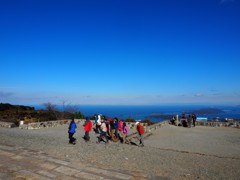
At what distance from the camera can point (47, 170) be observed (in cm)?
675

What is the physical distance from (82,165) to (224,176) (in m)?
4.90

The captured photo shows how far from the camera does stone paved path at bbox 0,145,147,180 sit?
627cm

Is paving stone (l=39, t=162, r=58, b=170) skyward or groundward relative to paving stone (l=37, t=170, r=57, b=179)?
skyward

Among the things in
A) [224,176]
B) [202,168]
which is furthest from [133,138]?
[224,176]

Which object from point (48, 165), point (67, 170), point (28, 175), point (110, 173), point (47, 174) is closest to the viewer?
point (28, 175)

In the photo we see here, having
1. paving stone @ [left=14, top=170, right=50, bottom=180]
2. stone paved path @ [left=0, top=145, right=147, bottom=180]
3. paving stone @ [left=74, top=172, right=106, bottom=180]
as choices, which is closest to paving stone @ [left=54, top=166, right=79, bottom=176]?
stone paved path @ [left=0, top=145, right=147, bottom=180]

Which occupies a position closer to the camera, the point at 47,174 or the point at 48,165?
the point at 47,174

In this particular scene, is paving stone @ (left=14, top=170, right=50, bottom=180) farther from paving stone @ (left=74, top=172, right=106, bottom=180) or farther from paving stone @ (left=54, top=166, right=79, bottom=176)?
paving stone @ (left=74, top=172, right=106, bottom=180)

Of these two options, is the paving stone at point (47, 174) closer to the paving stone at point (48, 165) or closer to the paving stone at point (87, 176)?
the paving stone at point (48, 165)

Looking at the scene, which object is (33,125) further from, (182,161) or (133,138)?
(182,161)

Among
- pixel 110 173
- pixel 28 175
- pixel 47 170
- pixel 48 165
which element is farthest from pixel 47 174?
pixel 110 173

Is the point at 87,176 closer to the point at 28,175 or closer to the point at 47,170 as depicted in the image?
the point at 47,170

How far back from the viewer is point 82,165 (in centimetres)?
735

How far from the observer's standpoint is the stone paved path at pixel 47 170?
20.6 ft
